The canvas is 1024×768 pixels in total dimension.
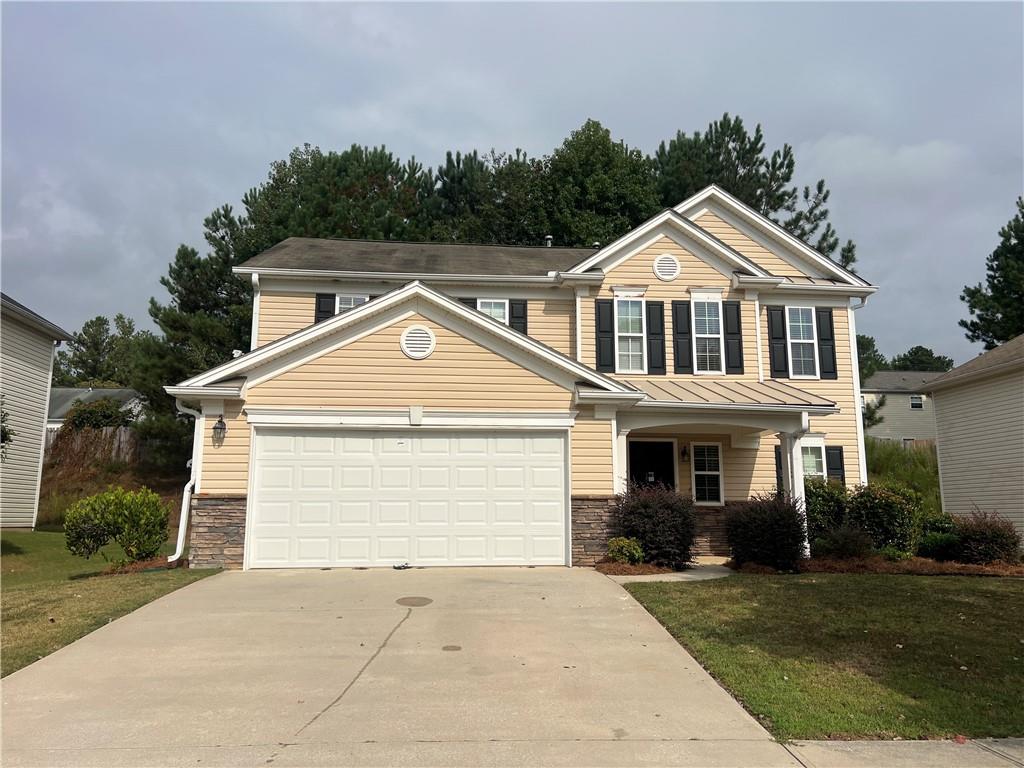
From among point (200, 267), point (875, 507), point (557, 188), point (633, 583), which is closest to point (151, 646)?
point (633, 583)

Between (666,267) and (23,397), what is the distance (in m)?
19.0

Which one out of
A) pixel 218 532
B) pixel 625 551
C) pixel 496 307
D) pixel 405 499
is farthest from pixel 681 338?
pixel 218 532

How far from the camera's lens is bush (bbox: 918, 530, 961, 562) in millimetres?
13625

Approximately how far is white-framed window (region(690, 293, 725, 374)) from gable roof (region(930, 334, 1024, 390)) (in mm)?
7803

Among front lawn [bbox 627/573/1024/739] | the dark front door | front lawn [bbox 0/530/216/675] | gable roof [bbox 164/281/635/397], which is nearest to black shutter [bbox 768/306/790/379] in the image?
the dark front door

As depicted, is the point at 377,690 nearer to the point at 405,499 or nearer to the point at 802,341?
the point at 405,499

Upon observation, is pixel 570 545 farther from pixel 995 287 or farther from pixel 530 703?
pixel 995 287

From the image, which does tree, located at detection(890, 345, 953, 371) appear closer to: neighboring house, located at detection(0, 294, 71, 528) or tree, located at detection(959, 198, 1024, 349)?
tree, located at detection(959, 198, 1024, 349)

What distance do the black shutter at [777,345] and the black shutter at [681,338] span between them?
215 centimetres

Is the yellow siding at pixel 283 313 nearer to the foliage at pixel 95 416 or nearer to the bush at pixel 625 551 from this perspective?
the bush at pixel 625 551

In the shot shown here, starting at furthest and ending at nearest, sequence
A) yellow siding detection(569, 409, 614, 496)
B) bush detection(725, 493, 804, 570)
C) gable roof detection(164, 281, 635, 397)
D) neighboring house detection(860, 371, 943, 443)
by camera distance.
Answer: neighboring house detection(860, 371, 943, 443) → yellow siding detection(569, 409, 614, 496) → bush detection(725, 493, 804, 570) → gable roof detection(164, 281, 635, 397)

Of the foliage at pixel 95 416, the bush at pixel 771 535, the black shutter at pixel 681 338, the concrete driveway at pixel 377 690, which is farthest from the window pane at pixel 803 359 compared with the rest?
the foliage at pixel 95 416

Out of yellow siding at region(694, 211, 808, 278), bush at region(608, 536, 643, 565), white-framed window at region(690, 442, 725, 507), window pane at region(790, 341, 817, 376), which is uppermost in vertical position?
yellow siding at region(694, 211, 808, 278)

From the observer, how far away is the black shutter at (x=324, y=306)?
1659 centimetres
